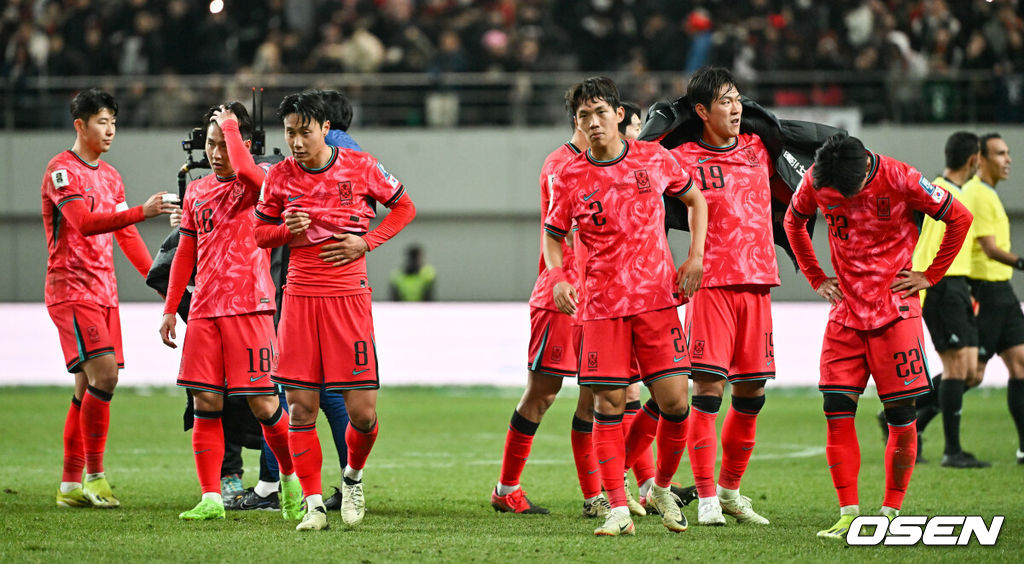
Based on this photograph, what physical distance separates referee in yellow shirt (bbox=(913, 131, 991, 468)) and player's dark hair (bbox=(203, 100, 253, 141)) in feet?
15.7

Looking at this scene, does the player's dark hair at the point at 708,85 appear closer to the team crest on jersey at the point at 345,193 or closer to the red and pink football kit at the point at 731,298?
the red and pink football kit at the point at 731,298

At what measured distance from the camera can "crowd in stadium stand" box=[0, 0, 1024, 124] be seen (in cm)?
1847

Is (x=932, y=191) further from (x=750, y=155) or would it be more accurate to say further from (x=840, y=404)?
(x=840, y=404)

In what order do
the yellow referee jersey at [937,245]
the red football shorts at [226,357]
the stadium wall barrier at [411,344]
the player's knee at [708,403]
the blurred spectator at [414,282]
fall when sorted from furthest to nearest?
the blurred spectator at [414,282] < the stadium wall barrier at [411,344] < the yellow referee jersey at [937,245] < the red football shorts at [226,357] < the player's knee at [708,403]

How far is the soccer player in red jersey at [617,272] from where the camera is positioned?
5766 mm

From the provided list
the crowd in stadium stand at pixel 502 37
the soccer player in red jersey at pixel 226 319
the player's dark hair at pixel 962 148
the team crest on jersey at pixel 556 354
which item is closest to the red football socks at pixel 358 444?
the soccer player in red jersey at pixel 226 319

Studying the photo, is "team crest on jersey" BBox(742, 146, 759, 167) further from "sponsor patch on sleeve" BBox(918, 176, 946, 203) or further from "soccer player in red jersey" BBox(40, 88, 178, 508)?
"soccer player in red jersey" BBox(40, 88, 178, 508)

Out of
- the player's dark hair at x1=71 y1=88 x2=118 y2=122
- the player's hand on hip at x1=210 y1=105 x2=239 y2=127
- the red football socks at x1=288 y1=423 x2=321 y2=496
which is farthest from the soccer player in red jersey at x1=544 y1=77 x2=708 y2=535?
the player's dark hair at x1=71 y1=88 x2=118 y2=122

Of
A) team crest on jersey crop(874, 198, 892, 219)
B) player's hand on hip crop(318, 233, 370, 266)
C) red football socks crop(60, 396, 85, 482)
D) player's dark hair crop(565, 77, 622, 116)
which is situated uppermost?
player's dark hair crop(565, 77, 622, 116)

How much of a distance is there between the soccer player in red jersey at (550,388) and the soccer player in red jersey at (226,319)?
3.86ft

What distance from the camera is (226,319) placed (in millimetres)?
6422

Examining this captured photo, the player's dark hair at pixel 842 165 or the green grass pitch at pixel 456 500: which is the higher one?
the player's dark hair at pixel 842 165


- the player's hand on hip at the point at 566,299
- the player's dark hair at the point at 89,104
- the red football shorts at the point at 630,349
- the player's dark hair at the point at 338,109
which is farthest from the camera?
the player's dark hair at the point at 89,104

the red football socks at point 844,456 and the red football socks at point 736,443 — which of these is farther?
the red football socks at point 736,443
